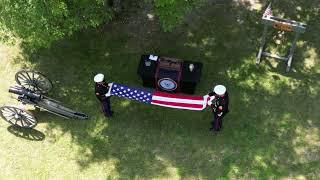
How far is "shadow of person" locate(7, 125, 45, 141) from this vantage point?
14.2 m

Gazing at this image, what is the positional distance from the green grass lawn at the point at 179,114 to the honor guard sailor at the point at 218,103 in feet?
2.43

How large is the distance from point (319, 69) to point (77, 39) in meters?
7.46

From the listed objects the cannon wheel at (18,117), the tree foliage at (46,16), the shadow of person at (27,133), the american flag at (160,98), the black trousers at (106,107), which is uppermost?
the tree foliage at (46,16)

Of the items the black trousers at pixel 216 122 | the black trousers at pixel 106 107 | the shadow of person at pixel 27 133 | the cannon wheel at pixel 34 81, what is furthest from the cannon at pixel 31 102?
the black trousers at pixel 216 122

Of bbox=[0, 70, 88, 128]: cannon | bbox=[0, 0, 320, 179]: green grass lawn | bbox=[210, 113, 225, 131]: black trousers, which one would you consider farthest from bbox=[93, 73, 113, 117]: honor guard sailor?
bbox=[210, 113, 225, 131]: black trousers

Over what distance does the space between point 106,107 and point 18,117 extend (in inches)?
93.0

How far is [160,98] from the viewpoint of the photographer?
13.6 m

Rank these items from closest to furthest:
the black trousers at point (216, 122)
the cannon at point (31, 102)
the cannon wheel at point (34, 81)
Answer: the black trousers at point (216, 122)
the cannon at point (31, 102)
the cannon wheel at point (34, 81)

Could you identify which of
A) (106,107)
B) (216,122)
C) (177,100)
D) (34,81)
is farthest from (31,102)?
(216,122)

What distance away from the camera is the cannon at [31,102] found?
45.4 feet

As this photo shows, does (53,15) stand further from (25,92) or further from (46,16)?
(25,92)

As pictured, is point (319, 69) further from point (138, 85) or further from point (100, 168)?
point (100, 168)

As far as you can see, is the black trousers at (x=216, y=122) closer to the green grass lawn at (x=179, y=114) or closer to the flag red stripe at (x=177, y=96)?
the green grass lawn at (x=179, y=114)

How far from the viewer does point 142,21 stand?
16.7 metres
